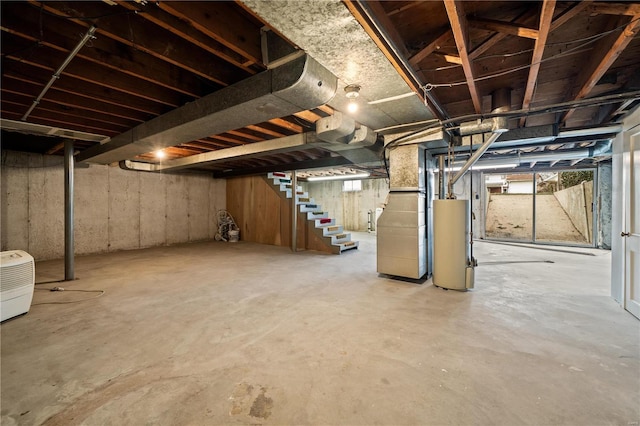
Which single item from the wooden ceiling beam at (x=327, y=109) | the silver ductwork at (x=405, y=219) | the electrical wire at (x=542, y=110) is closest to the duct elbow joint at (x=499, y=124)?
the electrical wire at (x=542, y=110)

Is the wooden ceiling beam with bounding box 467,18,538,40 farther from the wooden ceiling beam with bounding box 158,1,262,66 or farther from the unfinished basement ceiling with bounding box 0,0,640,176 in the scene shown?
the wooden ceiling beam with bounding box 158,1,262,66

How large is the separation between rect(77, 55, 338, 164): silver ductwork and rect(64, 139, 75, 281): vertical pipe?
1141 mm

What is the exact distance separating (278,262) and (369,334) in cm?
293

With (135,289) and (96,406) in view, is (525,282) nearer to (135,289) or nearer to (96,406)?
(96,406)

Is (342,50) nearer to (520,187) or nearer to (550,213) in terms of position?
(550,213)

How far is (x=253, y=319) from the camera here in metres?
2.42

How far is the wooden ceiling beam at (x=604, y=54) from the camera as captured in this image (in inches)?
59.5

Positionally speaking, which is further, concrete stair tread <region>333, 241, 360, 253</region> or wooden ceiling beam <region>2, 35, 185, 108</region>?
concrete stair tread <region>333, 241, 360, 253</region>

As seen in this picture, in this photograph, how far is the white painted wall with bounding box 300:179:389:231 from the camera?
986 cm

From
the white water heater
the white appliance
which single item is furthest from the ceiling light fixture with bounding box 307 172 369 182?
the white appliance

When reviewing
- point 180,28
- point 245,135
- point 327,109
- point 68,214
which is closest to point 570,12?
point 327,109

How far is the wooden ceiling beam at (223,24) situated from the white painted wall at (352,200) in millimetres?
8212

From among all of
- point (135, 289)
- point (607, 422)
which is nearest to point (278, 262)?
point (135, 289)

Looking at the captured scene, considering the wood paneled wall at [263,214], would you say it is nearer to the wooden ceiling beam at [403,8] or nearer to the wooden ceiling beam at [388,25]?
the wooden ceiling beam at [388,25]
